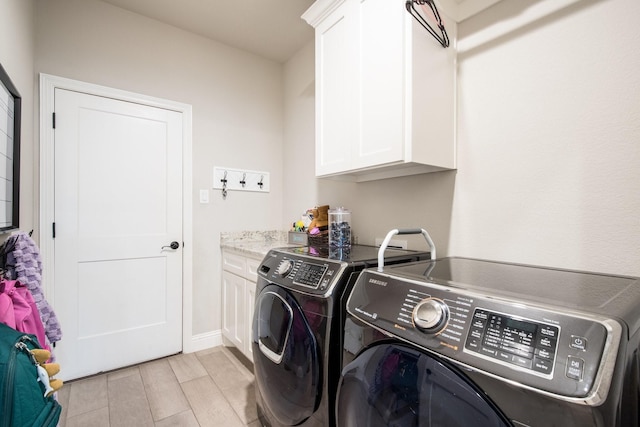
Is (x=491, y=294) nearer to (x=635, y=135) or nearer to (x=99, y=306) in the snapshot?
(x=635, y=135)

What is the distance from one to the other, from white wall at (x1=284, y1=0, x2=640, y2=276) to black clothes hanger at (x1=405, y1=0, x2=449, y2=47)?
0.16 metres

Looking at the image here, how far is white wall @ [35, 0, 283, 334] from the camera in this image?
2025mm

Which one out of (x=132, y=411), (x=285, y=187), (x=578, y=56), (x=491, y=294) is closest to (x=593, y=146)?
(x=578, y=56)

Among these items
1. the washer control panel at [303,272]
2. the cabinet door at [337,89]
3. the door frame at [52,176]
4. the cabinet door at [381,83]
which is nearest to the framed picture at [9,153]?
the door frame at [52,176]

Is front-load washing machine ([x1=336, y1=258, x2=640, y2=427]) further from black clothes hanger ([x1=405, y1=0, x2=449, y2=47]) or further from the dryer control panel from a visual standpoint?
black clothes hanger ([x1=405, y1=0, x2=449, y2=47])

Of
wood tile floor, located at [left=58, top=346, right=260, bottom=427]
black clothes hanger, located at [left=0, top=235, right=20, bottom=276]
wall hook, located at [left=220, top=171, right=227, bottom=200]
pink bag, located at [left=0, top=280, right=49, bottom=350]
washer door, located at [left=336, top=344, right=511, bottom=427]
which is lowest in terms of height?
wood tile floor, located at [left=58, top=346, right=260, bottom=427]

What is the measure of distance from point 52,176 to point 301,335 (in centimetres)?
205

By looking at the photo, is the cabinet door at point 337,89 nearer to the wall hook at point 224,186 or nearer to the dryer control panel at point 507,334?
the dryer control panel at point 507,334

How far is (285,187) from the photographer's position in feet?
9.64

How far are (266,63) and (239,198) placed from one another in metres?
1.38

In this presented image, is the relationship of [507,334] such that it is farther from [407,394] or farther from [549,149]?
[549,149]

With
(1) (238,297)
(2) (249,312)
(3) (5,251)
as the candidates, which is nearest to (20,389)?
(3) (5,251)

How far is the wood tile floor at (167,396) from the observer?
1.64m

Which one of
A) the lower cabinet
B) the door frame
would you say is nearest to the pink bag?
the lower cabinet
